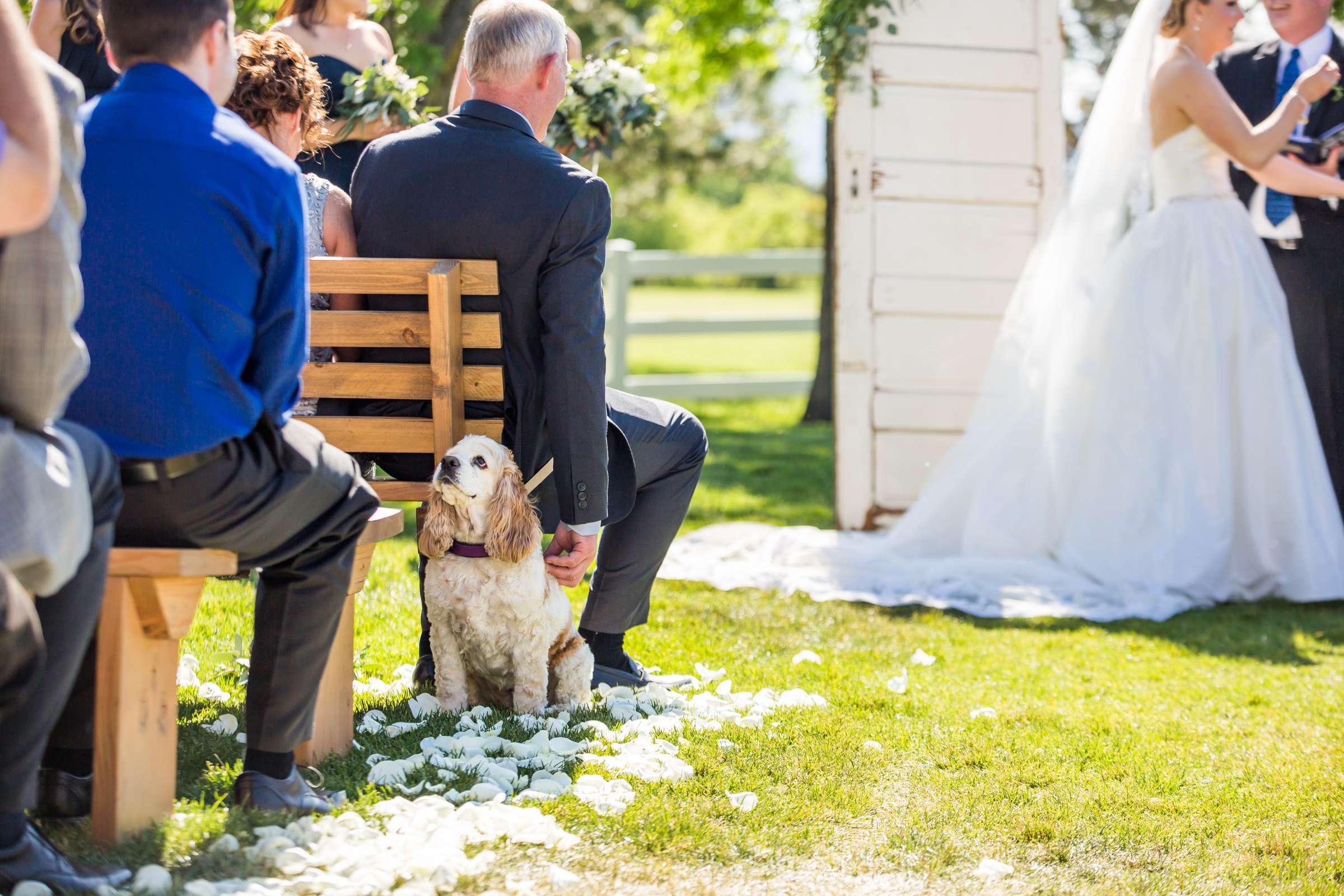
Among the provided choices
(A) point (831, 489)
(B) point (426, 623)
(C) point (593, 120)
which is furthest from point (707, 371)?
(B) point (426, 623)

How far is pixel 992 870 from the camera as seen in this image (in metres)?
2.64

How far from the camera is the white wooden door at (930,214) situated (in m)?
6.70

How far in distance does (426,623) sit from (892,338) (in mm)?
3598

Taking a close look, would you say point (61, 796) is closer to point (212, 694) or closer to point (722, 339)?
point (212, 694)

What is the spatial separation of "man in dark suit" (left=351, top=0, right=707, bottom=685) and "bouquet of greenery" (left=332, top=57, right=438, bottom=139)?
1.28 metres

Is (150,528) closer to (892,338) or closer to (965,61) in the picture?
(892,338)

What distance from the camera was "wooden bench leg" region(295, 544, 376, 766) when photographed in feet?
9.86

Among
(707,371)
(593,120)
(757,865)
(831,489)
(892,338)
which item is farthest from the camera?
(707,371)

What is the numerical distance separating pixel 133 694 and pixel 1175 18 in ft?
17.1

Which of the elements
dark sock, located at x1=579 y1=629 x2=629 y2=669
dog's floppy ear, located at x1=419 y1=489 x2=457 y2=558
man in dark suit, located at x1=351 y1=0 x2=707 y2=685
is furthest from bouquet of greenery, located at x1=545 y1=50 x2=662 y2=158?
dog's floppy ear, located at x1=419 y1=489 x2=457 y2=558

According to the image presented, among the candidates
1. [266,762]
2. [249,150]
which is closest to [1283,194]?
[249,150]

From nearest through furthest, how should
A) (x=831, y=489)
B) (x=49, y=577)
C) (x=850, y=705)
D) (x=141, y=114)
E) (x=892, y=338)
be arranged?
(x=49, y=577)
(x=141, y=114)
(x=850, y=705)
(x=892, y=338)
(x=831, y=489)

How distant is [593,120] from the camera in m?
5.02

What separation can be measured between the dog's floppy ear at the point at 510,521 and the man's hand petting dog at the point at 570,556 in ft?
0.35
